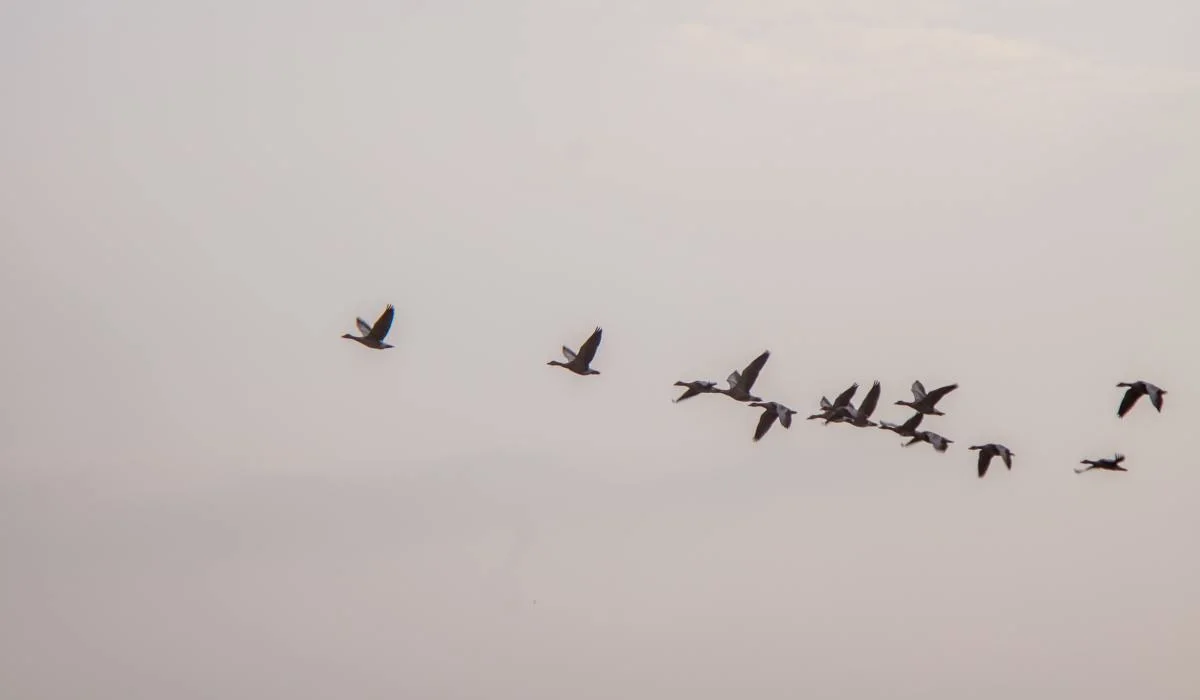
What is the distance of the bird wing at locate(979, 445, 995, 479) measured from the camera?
275ft

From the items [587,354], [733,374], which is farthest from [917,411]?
[587,354]

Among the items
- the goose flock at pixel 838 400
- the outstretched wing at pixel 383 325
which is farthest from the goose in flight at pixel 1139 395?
the outstretched wing at pixel 383 325

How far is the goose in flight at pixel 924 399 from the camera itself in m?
82.4

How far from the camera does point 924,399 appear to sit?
275ft

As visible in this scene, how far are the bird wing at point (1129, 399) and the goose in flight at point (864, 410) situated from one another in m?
11.1

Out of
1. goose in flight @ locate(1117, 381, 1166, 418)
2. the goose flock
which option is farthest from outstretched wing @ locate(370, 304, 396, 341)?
goose in flight @ locate(1117, 381, 1166, 418)

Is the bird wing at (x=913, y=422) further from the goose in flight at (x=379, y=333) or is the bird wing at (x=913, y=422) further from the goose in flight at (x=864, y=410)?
the goose in flight at (x=379, y=333)

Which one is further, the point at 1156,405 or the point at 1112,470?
the point at 1112,470

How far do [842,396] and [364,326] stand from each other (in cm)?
2081

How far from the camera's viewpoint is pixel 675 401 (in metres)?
86.6

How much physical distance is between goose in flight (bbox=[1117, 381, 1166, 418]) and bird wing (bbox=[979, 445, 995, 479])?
7879mm

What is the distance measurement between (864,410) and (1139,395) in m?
12.8

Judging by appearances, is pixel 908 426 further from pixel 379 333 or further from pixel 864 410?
pixel 379 333

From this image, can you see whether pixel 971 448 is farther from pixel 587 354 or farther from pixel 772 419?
pixel 587 354
